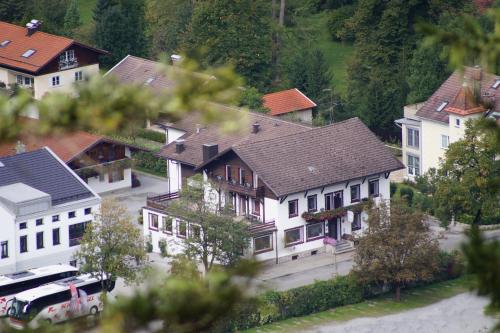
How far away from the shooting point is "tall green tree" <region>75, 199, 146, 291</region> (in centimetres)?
4009

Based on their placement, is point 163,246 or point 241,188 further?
point 241,188

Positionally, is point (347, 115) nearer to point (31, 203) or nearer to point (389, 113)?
point (389, 113)

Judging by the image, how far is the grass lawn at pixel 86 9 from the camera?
78.4 m

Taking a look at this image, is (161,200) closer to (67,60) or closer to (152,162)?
(152,162)

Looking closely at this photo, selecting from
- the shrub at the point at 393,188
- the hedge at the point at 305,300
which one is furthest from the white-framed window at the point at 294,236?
the shrub at the point at 393,188

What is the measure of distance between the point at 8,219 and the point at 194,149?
7959 millimetres

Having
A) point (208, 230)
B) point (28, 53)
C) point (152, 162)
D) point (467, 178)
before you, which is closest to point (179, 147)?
point (152, 162)

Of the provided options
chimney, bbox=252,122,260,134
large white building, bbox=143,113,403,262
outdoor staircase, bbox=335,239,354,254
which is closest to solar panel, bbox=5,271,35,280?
large white building, bbox=143,113,403,262

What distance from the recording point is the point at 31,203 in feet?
142

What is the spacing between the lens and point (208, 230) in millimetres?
41344

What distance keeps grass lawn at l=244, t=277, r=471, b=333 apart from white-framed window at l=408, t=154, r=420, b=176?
935 centimetres

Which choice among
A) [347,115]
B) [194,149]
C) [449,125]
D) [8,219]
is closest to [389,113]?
[347,115]

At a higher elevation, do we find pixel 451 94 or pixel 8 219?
pixel 451 94

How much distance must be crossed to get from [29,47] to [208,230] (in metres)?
23.4
